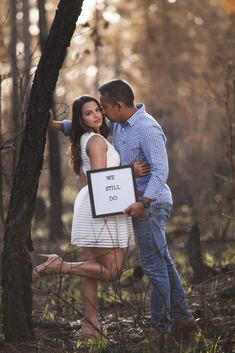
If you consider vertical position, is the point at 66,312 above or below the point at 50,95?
below

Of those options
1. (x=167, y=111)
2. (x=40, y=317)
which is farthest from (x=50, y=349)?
(x=167, y=111)

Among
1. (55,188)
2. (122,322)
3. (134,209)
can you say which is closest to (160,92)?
(55,188)

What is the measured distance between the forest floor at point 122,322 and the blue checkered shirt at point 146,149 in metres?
0.70

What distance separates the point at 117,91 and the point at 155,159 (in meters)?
0.56

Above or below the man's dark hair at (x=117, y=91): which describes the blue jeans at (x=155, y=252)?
below

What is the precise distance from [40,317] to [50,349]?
1.35m

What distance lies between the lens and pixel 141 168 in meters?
5.81

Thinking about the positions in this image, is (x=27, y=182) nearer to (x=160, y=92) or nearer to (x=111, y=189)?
(x=111, y=189)

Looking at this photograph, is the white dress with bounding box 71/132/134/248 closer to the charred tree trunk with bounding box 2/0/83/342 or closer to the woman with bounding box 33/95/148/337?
Result: the woman with bounding box 33/95/148/337

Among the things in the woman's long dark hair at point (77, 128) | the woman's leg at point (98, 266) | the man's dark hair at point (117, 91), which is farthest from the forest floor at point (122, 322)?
the man's dark hair at point (117, 91)

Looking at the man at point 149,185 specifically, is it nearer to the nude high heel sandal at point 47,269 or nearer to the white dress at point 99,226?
the white dress at point 99,226

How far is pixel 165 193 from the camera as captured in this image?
19.5ft

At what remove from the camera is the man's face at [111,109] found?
19.4ft

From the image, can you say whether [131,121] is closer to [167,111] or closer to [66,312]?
[66,312]
